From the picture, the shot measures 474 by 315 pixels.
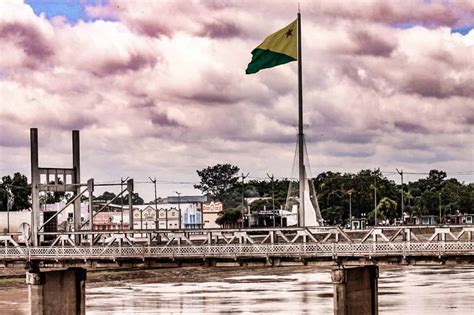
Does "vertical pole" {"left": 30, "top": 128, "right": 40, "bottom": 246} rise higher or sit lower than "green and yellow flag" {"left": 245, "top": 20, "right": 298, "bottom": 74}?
lower

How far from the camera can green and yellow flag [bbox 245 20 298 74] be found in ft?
182

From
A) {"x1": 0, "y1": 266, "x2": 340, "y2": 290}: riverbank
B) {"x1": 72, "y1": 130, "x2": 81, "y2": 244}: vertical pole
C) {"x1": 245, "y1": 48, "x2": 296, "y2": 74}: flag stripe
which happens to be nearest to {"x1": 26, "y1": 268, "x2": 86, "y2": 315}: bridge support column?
{"x1": 72, "y1": 130, "x2": 81, "y2": 244}: vertical pole

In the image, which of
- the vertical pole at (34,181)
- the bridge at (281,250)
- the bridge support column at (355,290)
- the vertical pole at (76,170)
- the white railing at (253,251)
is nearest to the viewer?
the white railing at (253,251)

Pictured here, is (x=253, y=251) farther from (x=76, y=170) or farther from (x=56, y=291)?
(x=76, y=170)

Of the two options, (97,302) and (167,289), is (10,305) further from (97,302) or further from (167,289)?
(167,289)

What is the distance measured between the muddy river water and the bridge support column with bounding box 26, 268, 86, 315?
23.6 meters

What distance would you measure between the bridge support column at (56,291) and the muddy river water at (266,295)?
23587 millimetres

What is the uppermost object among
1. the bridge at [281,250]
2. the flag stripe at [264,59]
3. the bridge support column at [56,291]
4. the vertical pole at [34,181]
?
the flag stripe at [264,59]

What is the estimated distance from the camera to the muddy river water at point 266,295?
77562 millimetres

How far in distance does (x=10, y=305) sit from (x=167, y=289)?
20.1 m

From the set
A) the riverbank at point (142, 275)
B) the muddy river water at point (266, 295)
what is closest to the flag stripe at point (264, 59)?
the muddy river water at point (266, 295)

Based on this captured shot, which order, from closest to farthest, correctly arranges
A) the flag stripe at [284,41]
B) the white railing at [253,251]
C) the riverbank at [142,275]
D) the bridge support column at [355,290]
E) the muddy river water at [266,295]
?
the white railing at [253,251], the bridge support column at [355,290], the flag stripe at [284,41], the muddy river water at [266,295], the riverbank at [142,275]

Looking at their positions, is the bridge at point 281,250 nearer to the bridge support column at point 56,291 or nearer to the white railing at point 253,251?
the white railing at point 253,251

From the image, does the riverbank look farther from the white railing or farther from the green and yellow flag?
the green and yellow flag
